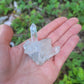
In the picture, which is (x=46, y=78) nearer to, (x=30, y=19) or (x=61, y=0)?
(x=30, y=19)

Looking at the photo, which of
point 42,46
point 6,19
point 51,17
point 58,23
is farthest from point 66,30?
point 6,19

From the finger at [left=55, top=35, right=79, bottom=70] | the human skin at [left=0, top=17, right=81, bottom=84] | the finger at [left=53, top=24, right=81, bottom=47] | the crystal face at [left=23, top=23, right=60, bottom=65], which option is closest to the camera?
the human skin at [left=0, top=17, right=81, bottom=84]

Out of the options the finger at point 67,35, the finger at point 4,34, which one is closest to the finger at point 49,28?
the finger at point 67,35

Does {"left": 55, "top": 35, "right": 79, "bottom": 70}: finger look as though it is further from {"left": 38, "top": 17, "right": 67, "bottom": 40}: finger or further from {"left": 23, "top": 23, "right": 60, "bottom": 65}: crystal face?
{"left": 38, "top": 17, "right": 67, "bottom": 40}: finger

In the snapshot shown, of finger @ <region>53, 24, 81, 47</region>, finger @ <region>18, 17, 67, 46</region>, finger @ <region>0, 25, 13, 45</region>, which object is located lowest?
finger @ <region>53, 24, 81, 47</region>

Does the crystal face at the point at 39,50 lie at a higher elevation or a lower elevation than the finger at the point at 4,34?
lower

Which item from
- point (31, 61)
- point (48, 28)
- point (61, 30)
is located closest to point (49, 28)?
point (48, 28)

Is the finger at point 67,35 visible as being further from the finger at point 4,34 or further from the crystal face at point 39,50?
the finger at point 4,34

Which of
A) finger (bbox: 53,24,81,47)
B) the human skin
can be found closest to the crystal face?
the human skin

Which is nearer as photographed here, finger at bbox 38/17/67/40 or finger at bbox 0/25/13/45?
finger at bbox 0/25/13/45
